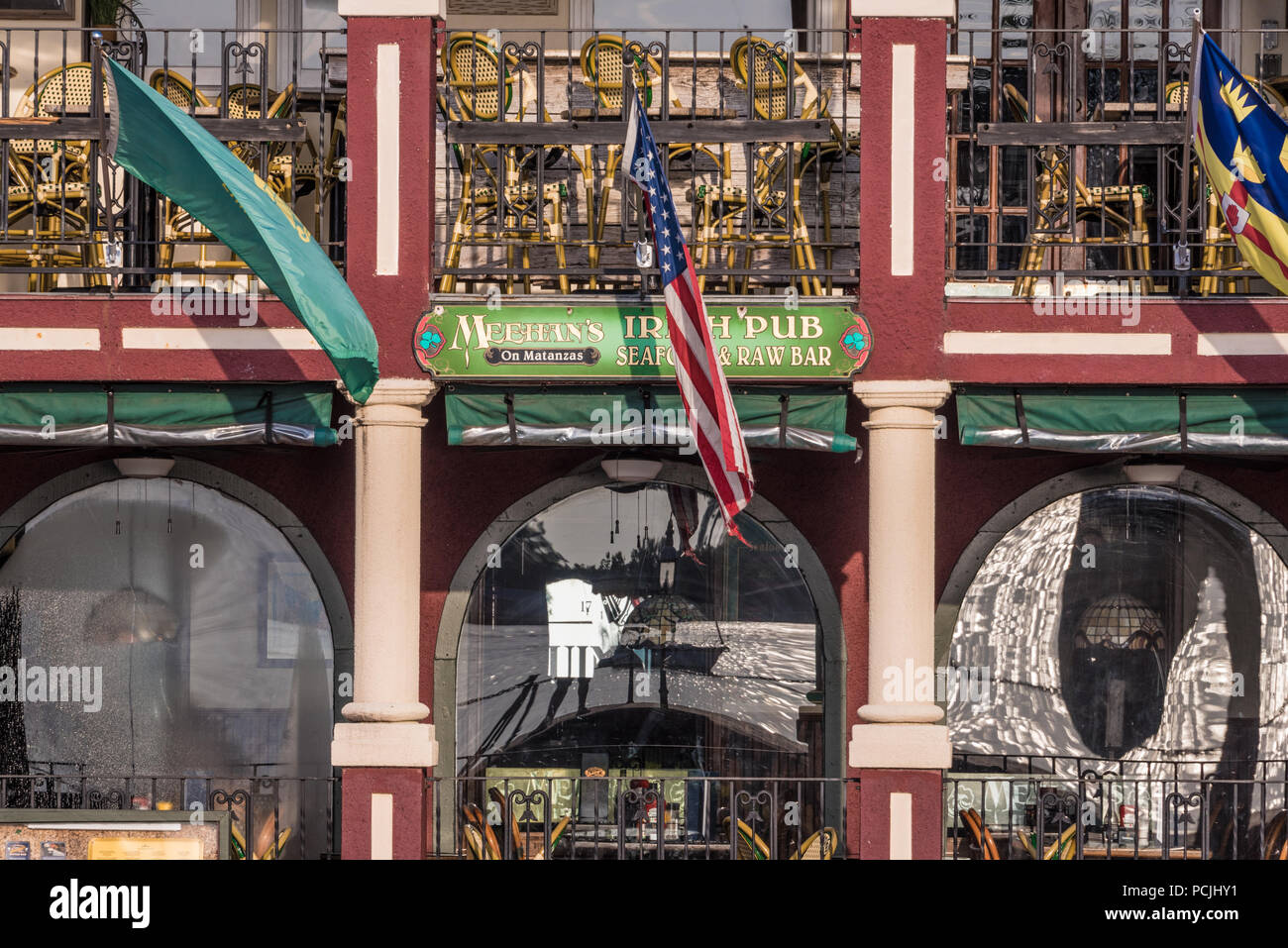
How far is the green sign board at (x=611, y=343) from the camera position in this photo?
12.3 m

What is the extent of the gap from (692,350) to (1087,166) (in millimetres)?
4792

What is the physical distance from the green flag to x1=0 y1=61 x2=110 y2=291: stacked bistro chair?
2.84 m

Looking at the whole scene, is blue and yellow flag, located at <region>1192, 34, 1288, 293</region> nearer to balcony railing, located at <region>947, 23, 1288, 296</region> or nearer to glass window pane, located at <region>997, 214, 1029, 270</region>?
balcony railing, located at <region>947, 23, 1288, 296</region>

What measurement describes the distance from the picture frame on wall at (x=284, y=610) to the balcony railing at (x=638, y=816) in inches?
64.1

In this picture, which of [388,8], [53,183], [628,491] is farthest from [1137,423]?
[53,183]

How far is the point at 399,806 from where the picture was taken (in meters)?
12.1

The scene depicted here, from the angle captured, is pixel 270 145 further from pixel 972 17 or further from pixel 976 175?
pixel 972 17

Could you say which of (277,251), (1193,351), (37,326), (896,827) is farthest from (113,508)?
(1193,351)

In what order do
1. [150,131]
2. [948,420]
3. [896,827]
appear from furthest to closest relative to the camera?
[948,420]
[896,827]
[150,131]

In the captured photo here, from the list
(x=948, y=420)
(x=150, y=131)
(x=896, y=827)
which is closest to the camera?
(x=150, y=131)

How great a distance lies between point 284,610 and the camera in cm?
1377

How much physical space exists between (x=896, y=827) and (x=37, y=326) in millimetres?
6956

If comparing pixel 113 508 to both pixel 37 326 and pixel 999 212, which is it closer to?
pixel 37 326

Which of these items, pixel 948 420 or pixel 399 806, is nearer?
pixel 399 806
